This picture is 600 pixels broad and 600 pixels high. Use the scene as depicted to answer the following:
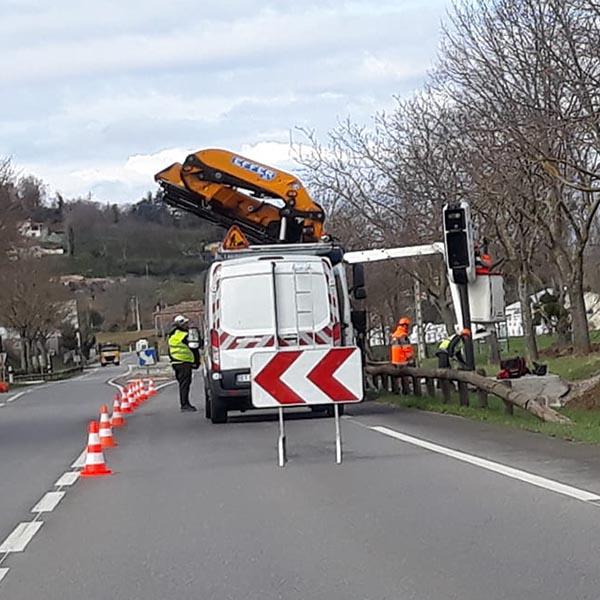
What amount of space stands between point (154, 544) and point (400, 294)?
53.5 metres

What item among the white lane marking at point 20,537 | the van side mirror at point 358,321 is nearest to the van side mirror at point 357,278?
the van side mirror at point 358,321

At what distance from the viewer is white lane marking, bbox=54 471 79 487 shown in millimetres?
13688

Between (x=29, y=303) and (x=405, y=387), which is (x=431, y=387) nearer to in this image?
(x=405, y=387)

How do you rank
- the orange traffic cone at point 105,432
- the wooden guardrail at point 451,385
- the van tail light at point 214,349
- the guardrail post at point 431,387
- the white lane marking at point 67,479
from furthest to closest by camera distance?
1. the guardrail post at point 431,387
2. the van tail light at point 214,349
3. the wooden guardrail at point 451,385
4. the orange traffic cone at point 105,432
5. the white lane marking at point 67,479

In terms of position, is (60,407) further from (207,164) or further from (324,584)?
(324,584)

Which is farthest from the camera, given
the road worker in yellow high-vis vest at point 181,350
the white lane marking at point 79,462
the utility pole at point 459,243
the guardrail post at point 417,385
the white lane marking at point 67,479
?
the guardrail post at point 417,385

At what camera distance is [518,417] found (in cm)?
1920

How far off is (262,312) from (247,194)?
5264 mm

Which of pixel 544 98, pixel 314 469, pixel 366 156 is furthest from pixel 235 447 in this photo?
pixel 366 156

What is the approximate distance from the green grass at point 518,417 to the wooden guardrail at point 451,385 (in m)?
0.17

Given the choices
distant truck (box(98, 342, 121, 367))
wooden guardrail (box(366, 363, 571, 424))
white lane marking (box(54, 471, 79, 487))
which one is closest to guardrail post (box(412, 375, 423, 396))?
wooden guardrail (box(366, 363, 571, 424))

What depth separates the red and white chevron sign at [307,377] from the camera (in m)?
14.0

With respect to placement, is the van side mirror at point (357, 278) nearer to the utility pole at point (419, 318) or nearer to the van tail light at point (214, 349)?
the van tail light at point (214, 349)

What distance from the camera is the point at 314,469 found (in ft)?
45.2
